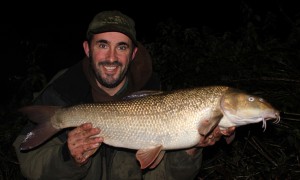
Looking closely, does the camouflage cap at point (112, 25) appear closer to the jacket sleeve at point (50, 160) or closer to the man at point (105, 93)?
the man at point (105, 93)

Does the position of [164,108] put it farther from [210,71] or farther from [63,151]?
[210,71]

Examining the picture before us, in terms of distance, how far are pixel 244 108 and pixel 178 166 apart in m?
0.74

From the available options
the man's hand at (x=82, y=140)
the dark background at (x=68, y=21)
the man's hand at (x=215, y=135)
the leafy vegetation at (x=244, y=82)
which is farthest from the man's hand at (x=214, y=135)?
the dark background at (x=68, y=21)

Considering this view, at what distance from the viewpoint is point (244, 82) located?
152 inches

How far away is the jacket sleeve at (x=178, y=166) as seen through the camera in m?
2.75

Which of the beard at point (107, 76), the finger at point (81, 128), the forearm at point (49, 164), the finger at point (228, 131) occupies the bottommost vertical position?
the forearm at point (49, 164)

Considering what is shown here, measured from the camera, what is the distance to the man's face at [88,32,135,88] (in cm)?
289

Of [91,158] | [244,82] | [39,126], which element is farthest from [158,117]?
[244,82]

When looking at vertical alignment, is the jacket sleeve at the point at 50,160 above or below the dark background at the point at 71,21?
below

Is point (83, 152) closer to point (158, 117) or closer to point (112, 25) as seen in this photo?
point (158, 117)

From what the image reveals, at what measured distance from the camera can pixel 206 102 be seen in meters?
2.40

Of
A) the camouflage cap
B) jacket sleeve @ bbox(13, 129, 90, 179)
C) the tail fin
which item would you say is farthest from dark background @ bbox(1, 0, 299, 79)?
the tail fin

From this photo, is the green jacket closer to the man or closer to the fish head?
the man

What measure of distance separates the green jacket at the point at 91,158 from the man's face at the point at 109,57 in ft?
0.55
